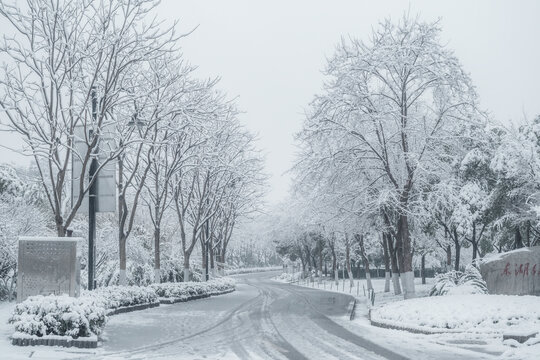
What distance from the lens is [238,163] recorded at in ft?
131

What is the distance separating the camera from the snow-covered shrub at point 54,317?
11.7m

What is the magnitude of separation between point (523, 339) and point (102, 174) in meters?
13.9

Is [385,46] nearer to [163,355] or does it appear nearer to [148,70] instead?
[148,70]

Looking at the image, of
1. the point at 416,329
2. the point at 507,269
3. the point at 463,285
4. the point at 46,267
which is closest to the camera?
the point at 46,267

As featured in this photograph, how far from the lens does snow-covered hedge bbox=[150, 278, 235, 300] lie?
2767cm

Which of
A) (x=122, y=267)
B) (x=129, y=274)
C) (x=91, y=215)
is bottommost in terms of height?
(x=129, y=274)

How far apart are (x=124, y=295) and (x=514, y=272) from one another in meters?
13.6

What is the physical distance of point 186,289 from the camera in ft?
99.7

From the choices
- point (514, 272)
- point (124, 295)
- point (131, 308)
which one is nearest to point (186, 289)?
point (131, 308)

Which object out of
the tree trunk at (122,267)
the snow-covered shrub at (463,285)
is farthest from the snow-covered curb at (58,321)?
the snow-covered shrub at (463,285)

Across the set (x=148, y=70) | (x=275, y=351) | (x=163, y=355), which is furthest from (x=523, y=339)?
(x=148, y=70)

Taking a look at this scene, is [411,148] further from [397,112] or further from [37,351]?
[37,351]

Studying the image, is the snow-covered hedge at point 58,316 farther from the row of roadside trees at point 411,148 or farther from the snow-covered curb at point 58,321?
the row of roadside trees at point 411,148

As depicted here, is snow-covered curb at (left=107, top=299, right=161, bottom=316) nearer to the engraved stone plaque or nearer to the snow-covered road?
the snow-covered road
